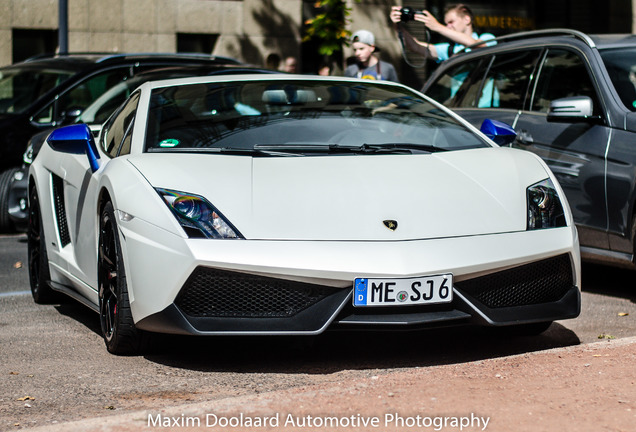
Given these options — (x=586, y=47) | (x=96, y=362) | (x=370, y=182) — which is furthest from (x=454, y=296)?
(x=586, y=47)

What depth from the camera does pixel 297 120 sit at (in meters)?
6.06

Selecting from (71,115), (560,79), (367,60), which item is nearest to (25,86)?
(71,115)

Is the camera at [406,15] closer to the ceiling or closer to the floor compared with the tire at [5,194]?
closer to the ceiling

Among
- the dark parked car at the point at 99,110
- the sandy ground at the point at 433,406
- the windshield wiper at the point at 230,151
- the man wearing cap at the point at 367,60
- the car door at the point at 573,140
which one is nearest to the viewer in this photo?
the sandy ground at the point at 433,406

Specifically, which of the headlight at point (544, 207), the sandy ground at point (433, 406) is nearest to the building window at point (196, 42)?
the headlight at point (544, 207)

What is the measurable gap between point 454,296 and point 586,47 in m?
3.51

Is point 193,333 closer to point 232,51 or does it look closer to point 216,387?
point 216,387

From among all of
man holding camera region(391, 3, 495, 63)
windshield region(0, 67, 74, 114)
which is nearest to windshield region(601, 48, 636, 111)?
man holding camera region(391, 3, 495, 63)

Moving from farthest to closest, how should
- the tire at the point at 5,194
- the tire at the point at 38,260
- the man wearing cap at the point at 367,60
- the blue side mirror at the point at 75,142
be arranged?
the man wearing cap at the point at 367,60 → the tire at the point at 5,194 → the tire at the point at 38,260 → the blue side mirror at the point at 75,142

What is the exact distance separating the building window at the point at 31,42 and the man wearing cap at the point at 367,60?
8.41 m

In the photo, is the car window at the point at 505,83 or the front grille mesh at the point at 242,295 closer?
the front grille mesh at the point at 242,295

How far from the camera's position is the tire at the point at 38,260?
23.1 ft

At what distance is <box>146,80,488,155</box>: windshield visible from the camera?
5.77 m

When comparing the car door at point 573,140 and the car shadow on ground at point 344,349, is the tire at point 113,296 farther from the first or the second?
the car door at point 573,140
